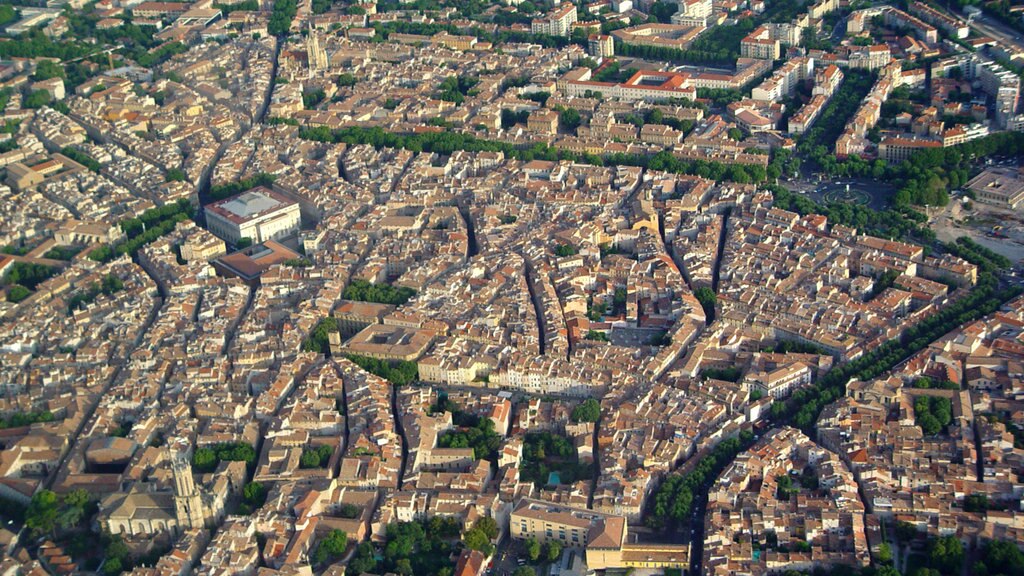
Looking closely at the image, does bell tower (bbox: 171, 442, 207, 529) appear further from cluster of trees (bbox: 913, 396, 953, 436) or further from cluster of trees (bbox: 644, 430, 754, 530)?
cluster of trees (bbox: 913, 396, 953, 436)

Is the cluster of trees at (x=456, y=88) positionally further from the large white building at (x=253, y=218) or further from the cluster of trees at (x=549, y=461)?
the cluster of trees at (x=549, y=461)

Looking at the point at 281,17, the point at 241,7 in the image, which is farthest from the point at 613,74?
the point at 241,7

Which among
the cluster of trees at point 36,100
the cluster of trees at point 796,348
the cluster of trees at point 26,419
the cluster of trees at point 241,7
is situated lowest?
the cluster of trees at point 26,419

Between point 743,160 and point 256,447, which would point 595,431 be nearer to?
point 256,447

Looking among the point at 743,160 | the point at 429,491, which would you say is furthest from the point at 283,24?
the point at 429,491

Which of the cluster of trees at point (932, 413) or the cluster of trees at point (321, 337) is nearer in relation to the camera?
the cluster of trees at point (932, 413)

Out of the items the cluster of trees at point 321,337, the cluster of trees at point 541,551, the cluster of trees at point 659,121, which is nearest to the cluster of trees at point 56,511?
the cluster of trees at point 321,337

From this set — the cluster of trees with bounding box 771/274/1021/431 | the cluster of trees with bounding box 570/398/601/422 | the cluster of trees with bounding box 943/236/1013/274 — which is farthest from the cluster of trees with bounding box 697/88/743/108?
the cluster of trees with bounding box 570/398/601/422
